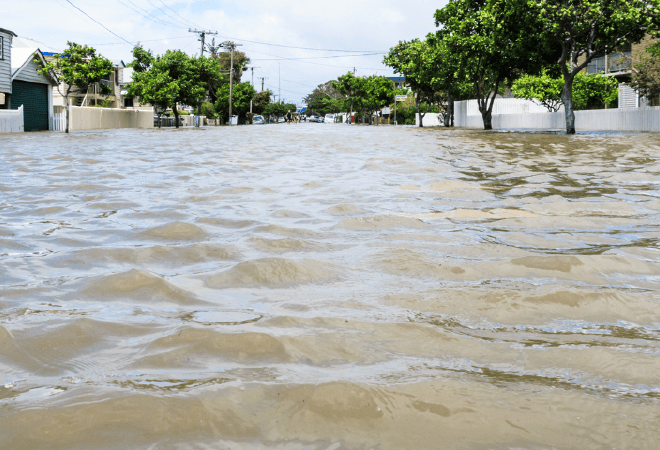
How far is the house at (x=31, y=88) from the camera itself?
109 ft

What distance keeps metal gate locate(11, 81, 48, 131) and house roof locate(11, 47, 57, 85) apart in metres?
0.80

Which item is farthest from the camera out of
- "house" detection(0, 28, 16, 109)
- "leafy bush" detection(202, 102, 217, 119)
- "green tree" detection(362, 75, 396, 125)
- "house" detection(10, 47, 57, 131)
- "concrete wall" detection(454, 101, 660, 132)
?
"green tree" detection(362, 75, 396, 125)

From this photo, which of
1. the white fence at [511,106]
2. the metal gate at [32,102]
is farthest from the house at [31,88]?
the white fence at [511,106]

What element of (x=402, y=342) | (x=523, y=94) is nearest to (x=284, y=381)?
(x=402, y=342)

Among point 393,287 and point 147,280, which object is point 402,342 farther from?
point 147,280

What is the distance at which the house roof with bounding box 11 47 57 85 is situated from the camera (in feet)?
108

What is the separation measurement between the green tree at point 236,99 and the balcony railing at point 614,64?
1608 inches

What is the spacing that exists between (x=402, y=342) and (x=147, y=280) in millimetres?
1551

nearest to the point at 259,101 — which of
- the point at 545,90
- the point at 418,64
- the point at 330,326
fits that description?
the point at 418,64

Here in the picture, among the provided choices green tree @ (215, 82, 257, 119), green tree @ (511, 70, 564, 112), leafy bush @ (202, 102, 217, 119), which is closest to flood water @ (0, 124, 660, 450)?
green tree @ (511, 70, 564, 112)

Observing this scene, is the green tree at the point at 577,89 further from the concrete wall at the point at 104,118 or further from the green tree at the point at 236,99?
the green tree at the point at 236,99

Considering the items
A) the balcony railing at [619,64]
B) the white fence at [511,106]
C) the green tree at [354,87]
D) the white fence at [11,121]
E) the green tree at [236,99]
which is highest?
the green tree at [354,87]

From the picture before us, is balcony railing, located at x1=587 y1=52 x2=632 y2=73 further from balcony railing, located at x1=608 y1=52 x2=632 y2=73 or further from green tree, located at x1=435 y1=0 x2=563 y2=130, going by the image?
green tree, located at x1=435 y1=0 x2=563 y2=130

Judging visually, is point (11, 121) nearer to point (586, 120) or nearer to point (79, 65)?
point (79, 65)
